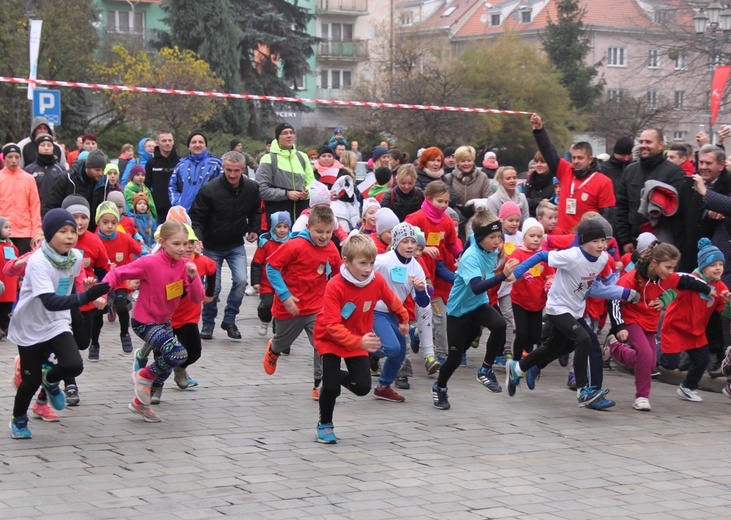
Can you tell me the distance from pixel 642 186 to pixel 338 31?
6906 centimetres

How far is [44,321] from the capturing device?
25.2 feet

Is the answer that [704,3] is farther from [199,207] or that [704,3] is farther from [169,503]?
[169,503]

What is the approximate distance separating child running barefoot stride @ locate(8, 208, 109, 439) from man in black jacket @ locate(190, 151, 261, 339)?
4275mm

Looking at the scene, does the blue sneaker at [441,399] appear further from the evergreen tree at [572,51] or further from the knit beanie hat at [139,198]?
the evergreen tree at [572,51]

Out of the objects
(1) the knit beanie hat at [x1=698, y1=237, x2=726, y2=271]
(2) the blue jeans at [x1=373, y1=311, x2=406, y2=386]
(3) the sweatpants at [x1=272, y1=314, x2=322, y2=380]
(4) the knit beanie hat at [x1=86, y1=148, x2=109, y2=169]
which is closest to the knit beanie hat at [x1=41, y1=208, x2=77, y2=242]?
(3) the sweatpants at [x1=272, y1=314, x2=322, y2=380]

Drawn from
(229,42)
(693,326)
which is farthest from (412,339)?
(229,42)

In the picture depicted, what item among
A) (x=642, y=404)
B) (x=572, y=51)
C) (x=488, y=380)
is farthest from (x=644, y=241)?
(x=572, y=51)

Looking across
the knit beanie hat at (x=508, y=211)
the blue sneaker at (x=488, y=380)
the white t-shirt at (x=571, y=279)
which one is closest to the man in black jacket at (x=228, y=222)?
the knit beanie hat at (x=508, y=211)

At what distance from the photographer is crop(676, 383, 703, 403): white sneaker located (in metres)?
9.59

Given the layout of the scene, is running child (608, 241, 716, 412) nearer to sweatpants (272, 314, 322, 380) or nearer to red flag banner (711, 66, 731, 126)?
sweatpants (272, 314, 322, 380)

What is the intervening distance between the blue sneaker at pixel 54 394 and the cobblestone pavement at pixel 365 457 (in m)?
0.14

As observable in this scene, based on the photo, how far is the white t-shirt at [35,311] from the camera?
759cm

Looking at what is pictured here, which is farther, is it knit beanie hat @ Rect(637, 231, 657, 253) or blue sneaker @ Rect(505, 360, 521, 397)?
knit beanie hat @ Rect(637, 231, 657, 253)

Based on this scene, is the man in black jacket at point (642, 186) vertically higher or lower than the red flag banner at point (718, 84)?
lower
